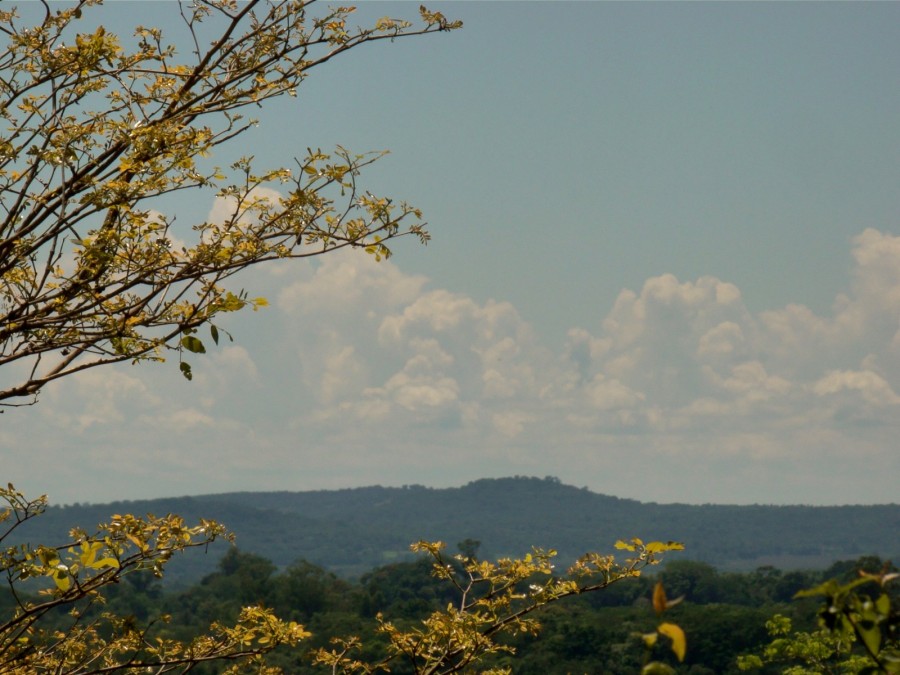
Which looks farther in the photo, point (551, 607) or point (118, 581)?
point (551, 607)

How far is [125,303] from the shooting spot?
Answer: 631cm

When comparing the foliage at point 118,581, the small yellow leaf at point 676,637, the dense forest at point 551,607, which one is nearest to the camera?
the small yellow leaf at point 676,637

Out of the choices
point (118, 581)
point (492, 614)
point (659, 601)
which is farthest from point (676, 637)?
point (492, 614)

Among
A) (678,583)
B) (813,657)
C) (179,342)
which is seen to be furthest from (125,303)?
(678,583)

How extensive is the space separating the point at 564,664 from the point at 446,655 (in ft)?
222

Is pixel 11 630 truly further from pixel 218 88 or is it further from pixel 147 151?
pixel 218 88

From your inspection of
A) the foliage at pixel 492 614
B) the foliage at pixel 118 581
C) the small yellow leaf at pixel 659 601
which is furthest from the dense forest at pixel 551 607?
the small yellow leaf at pixel 659 601

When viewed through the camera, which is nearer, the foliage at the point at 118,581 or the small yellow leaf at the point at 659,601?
the small yellow leaf at the point at 659,601

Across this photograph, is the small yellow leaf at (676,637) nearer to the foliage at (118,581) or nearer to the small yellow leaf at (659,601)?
the small yellow leaf at (659,601)

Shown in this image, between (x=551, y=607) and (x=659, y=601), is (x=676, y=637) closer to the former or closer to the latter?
(x=659, y=601)

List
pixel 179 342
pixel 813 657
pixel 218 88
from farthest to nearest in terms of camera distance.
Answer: pixel 813 657 < pixel 218 88 < pixel 179 342

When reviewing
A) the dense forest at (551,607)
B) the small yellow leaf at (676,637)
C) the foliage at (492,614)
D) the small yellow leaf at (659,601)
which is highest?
the small yellow leaf at (659,601)

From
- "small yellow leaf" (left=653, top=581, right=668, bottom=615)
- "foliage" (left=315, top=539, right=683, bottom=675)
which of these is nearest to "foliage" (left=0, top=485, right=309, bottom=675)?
"foliage" (left=315, top=539, right=683, bottom=675)

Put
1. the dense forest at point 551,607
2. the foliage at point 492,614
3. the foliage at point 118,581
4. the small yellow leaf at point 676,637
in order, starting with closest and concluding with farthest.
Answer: the small yellow leaf at point 676,637 < the foliage at point 118,581 < the foliage at point 492,614 < the dense forest at point 551,607
